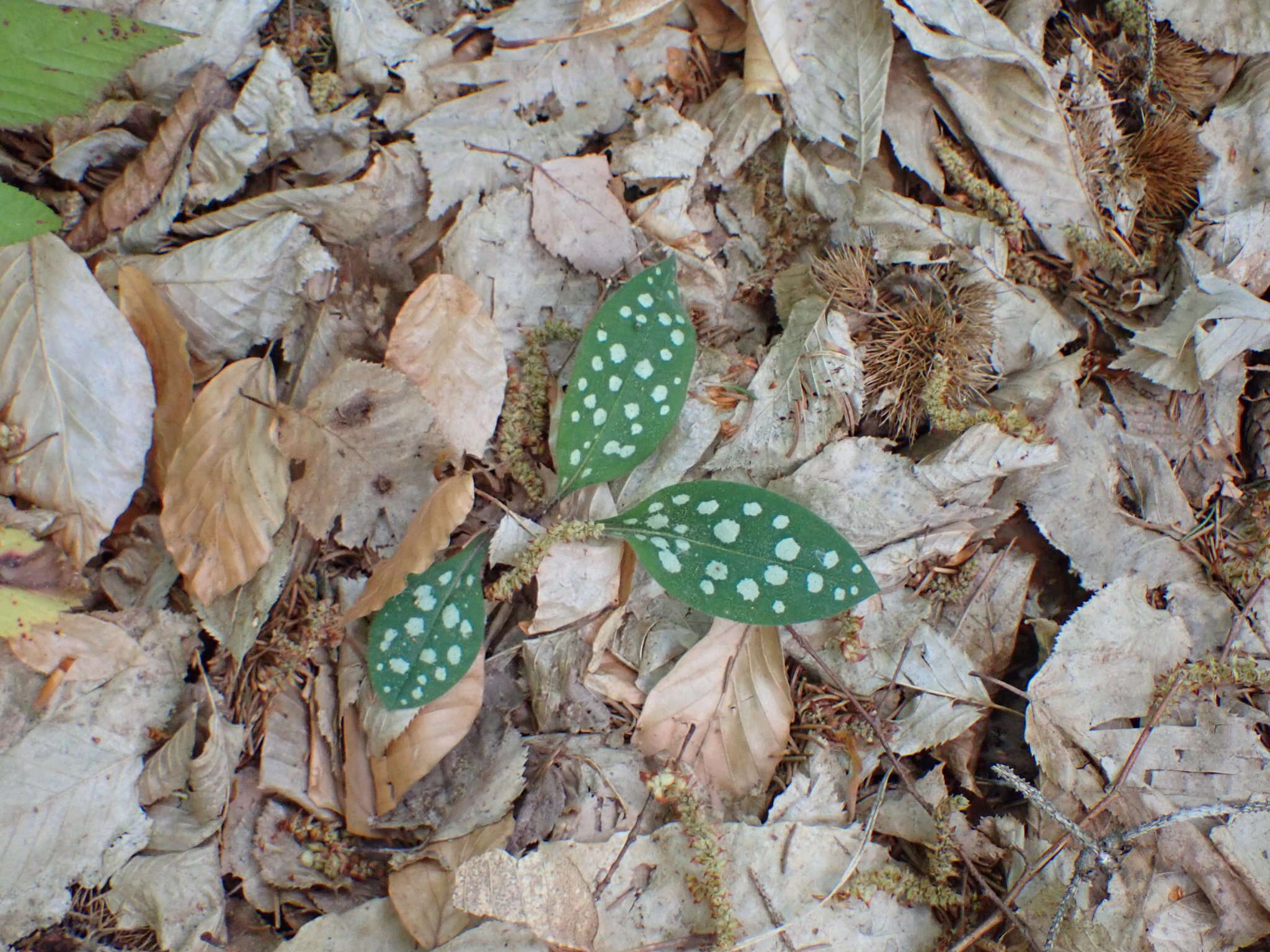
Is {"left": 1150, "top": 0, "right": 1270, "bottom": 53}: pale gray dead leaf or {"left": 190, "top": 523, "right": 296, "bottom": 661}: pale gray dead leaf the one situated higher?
{"left": 1150, "top": 0, "right": 1270, "bottom": 53}: pale gray dead leaf

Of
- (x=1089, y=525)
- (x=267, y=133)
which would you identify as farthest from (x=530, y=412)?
(x=1089, y=525)

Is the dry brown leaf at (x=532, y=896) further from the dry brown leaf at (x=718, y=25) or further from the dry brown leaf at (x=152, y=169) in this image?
the dry brown leaf at (x=718, y=25)

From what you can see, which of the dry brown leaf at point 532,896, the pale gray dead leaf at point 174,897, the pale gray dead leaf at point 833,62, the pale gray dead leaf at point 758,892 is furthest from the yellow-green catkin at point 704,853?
the pale gray dead leaf at point 833,62

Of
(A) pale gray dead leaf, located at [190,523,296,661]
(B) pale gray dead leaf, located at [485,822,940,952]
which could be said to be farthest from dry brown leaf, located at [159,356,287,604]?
(B) pale gray dead leaf, located at [485,822,940,952]

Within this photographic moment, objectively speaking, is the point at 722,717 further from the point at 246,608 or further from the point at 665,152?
the point at 665,152

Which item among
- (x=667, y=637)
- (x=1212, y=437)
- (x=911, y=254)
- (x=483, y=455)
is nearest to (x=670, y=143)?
(x=911, y=254)

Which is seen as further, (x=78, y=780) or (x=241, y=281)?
Answer: (x=241, y=281)

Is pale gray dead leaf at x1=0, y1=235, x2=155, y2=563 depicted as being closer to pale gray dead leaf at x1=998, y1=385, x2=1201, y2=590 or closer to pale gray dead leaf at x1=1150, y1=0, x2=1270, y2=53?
→ pale gray dead leaf at x1=998, y1=385, x2=1201, y2=590
